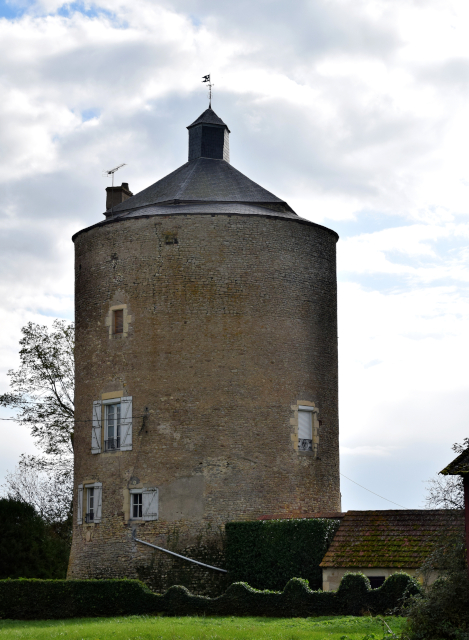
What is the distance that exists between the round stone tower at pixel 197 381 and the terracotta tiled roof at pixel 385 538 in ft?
8.56

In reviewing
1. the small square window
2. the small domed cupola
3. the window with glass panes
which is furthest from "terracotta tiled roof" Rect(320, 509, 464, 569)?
the small domed cupola

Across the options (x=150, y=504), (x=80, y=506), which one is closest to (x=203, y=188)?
(x=150, y=504)

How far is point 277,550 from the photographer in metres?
25.6

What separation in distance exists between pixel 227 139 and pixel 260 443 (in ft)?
42.3

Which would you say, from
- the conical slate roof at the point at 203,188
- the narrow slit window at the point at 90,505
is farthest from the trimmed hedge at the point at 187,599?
the conical slate roof at the point at 203,188

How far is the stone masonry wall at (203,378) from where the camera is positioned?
27641mm

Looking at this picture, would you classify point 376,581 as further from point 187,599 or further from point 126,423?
point 126,423

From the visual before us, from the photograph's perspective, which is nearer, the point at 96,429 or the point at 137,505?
the point at 137,505

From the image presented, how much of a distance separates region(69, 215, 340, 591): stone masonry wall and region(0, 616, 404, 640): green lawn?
5789 mm

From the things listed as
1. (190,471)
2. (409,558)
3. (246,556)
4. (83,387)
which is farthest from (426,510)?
(83,387)

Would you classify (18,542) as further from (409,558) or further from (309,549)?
(409,558)

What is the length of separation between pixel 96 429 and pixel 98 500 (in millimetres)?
2173

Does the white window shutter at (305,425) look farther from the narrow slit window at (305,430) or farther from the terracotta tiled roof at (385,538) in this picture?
the terracotta tiled roof at (385,538)

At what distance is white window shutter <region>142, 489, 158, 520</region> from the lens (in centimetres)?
2767
